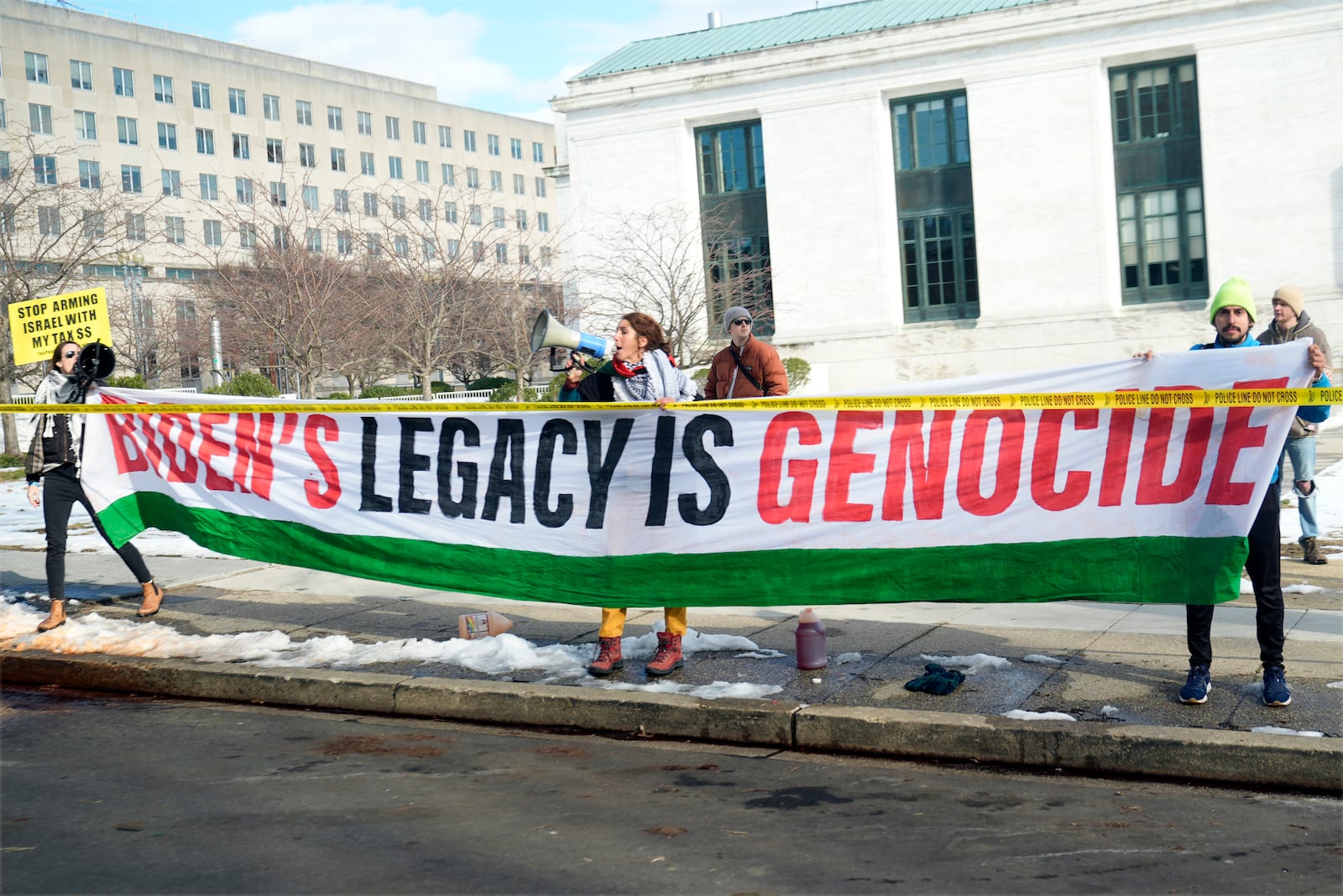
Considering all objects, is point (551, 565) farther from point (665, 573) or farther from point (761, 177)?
point (761, 177)

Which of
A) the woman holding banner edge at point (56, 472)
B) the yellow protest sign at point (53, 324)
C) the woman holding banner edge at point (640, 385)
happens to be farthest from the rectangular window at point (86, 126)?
the woman holding banner edge at point (640, 385)

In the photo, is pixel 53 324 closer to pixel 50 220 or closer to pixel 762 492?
pixel 762 492

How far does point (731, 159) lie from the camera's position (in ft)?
122

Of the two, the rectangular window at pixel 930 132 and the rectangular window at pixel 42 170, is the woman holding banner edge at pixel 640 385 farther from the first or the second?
the rectangular window at pixel 930 132

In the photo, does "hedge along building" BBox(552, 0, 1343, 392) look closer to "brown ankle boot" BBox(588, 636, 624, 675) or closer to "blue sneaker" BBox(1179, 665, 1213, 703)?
"blue sneaker" BBox(1179, 665, 1213, 703)

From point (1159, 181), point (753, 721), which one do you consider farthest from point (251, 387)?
point (753, 721)

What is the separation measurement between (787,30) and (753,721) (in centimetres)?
3422

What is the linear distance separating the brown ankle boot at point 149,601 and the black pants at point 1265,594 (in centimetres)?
696

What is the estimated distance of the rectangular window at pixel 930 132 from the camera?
34781 mm

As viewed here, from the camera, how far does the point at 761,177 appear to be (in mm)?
36844

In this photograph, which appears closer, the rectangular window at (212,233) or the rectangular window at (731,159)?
the rectangular window at (731,159)

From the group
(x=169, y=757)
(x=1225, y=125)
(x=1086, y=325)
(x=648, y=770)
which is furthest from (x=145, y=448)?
(x=1225, y=125)

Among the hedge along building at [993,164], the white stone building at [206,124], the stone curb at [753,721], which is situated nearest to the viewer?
the stone curb at [753,721]

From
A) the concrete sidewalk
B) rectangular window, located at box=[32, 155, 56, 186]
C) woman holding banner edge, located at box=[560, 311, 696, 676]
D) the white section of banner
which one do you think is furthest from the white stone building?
woman holding banner edge, located at box=[560, 311, 696, 676]
